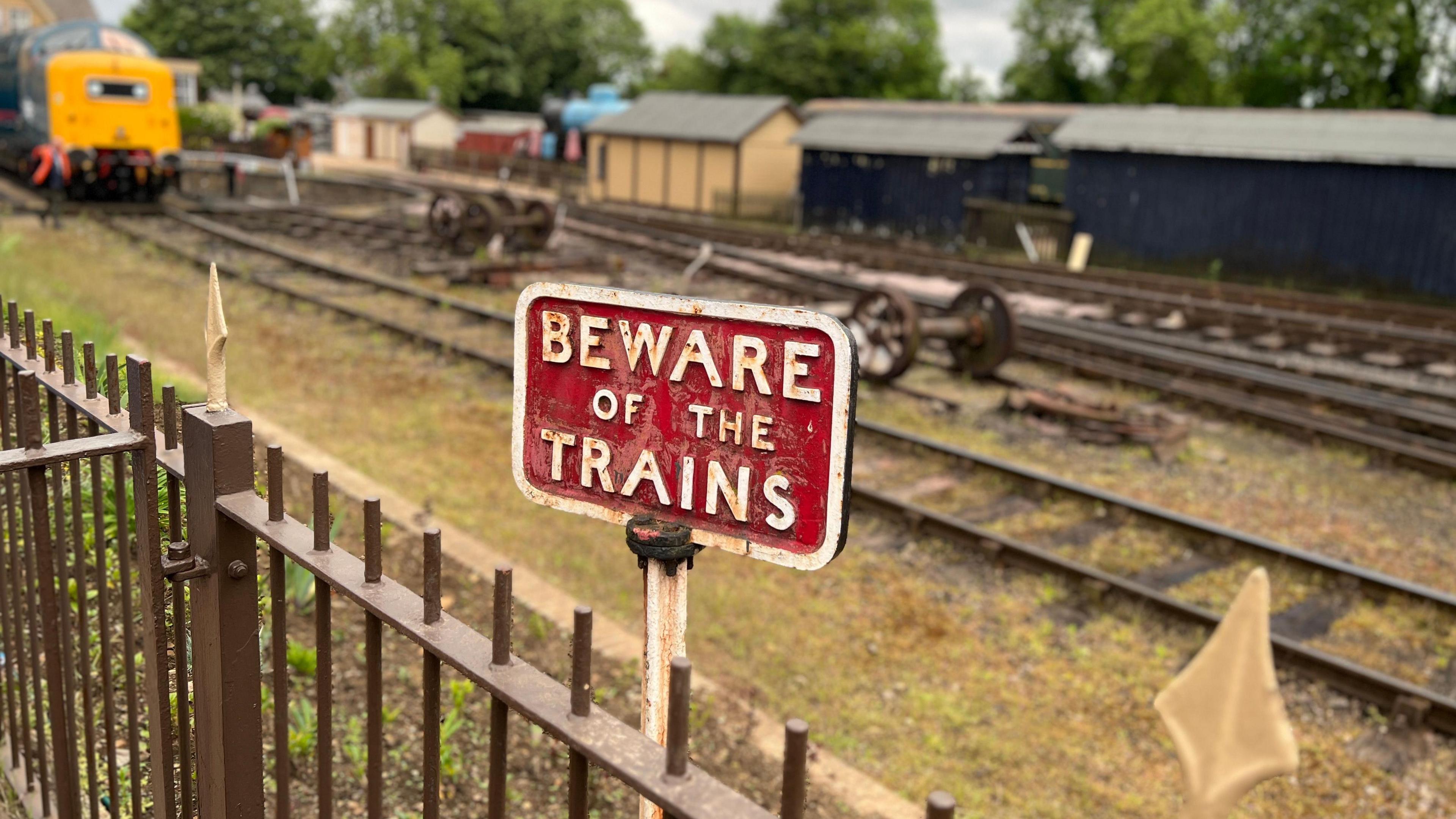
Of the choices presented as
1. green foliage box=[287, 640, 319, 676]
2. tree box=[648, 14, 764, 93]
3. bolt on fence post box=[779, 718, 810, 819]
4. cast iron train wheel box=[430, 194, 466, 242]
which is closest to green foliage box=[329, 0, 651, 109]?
tree box=[648, 14, 764, 93]

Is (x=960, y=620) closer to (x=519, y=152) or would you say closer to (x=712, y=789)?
(x=712, y=789)

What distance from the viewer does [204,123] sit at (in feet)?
150

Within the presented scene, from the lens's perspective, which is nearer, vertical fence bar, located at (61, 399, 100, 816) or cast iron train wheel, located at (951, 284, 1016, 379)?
vertical fence bar, located at (61, 399, 100, 816)

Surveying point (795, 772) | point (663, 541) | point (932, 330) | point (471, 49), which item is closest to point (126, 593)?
point (663, 541)

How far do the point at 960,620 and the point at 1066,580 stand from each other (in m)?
0.91

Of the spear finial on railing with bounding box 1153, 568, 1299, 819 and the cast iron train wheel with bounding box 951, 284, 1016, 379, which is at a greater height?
the spear finial on railing with bounding box 1153, 568, 1299, 819

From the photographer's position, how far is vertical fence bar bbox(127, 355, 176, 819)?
2531 millimetres

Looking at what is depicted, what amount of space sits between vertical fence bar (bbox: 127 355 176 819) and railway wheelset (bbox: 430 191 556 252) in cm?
1689

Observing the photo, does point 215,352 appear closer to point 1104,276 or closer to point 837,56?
point 1104,276

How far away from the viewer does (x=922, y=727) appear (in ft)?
17.4

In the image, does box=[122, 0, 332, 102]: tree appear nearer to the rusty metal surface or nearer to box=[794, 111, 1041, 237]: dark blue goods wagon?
box=[794, 111, 1041, 237]: dark blue goods wagon

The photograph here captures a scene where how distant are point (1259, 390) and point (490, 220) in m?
12.4

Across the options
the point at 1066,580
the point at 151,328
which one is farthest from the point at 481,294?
the point at 1066,580

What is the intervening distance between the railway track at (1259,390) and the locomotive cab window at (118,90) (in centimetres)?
1635
